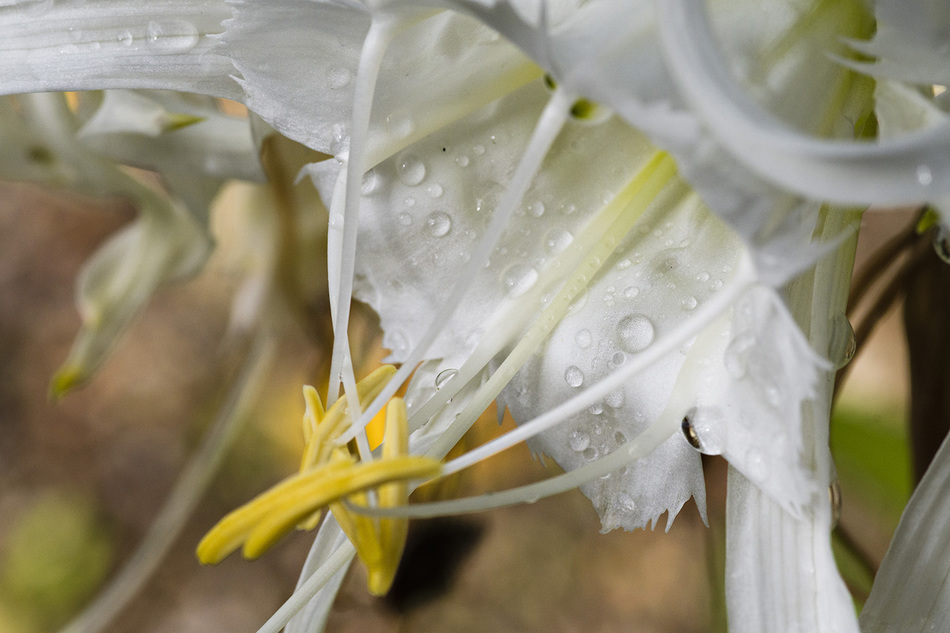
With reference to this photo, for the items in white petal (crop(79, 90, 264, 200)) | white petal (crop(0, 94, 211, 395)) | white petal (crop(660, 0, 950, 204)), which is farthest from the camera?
white petal (crop(0, 94, 211, 395))

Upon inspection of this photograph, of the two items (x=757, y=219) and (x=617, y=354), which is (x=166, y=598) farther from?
(x=757, y=219)

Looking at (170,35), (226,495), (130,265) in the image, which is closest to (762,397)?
(170,35)

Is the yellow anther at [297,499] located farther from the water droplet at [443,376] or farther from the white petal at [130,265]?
the white petal at [130,265]

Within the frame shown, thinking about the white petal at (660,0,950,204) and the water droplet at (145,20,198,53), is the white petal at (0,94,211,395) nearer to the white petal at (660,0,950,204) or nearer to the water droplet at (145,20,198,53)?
the water droplet at (145,20,198,53)

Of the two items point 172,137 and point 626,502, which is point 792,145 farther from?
point 172,137

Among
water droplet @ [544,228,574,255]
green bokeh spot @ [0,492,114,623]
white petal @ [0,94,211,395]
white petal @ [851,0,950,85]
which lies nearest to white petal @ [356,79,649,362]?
water droplet @ [544,228,574,255]

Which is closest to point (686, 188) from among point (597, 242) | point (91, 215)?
point (597, 242)
